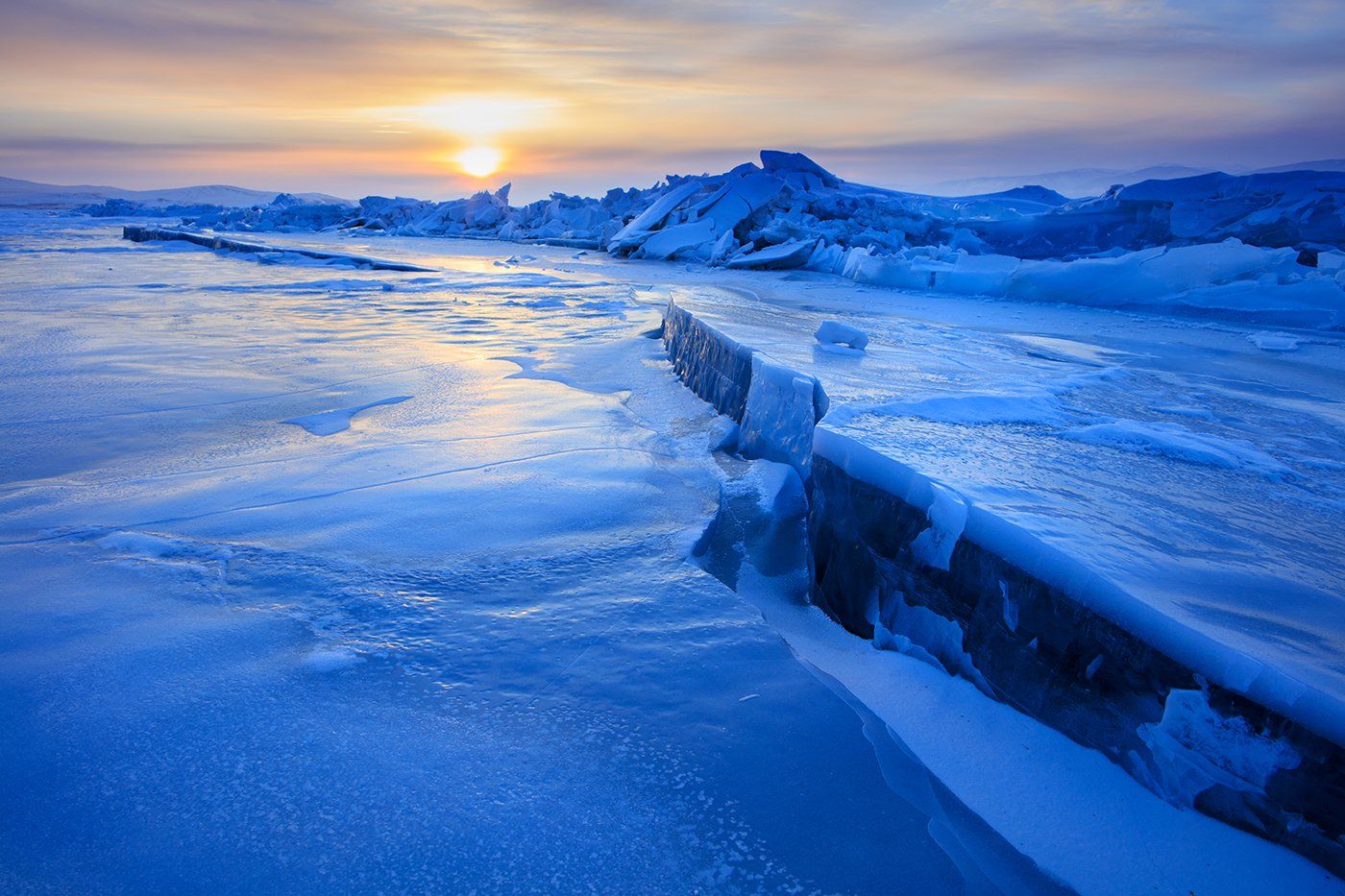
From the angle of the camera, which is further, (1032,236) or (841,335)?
(1032,236)

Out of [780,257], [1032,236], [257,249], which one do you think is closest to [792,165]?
Result: [1032,236]

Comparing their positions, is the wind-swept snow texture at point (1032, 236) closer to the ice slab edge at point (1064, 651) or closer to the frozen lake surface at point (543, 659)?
the frozen lake surface at point (543, 659)

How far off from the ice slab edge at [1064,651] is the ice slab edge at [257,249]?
11.3m

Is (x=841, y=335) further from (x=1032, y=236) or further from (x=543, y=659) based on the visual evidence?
(x=1032, y=236)

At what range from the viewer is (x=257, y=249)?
13672 millimetres

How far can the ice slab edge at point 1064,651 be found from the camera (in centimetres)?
102

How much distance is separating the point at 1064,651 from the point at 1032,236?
676 inches

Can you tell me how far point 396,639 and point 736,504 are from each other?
1.34m

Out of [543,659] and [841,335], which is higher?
[841,335]

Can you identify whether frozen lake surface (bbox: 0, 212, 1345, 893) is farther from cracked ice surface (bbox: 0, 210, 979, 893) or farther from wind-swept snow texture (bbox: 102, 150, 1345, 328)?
wind-swept snow texture (bbox: 102, 150, 1345, 328)

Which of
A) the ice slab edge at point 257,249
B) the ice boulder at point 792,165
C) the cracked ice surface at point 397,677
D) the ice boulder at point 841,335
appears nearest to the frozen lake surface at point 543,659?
the cracked ice surface at point 397,677

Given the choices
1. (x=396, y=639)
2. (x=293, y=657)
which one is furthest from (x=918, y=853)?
(x=293, y=657)

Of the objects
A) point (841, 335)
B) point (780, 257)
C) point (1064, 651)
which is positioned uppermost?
point (780, 257)

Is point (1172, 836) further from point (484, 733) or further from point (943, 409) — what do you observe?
point (943, 409)
